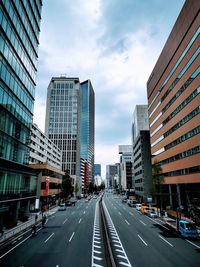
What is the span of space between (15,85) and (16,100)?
8.68ft

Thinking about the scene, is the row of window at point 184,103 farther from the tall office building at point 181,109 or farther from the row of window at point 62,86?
the row of window at point 62,86

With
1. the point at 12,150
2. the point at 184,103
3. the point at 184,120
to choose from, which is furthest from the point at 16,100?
the point at 184,120

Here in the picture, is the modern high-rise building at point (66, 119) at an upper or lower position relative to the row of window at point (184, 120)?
upper

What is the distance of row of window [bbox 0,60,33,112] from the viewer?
2844 centimetres

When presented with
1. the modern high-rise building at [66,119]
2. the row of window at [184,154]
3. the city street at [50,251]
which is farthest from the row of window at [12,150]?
the modern high-rise building at [66,119]

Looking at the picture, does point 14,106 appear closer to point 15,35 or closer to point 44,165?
point 15,35

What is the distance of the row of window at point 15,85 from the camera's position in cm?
2844

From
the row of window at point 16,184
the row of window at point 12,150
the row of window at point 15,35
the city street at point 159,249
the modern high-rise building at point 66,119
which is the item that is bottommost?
the city street at point 159,249

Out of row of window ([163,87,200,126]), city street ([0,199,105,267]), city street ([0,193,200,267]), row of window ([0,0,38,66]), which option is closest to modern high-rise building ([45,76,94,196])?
row of window ([163,87,200,126])

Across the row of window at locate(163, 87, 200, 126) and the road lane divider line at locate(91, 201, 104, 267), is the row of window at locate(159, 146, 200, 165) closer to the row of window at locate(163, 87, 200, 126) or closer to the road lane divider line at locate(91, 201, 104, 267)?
the row of window at locate(163, 87, 200, 126)

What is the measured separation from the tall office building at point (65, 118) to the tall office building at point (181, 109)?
332ft

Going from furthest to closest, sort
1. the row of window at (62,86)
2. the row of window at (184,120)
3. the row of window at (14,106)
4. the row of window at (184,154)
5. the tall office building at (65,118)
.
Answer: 1. the row of window at (62,86)
2. the tall office building at (65,118)
3. the row of window at (184,154)
4. the row of window at (184,120)
5. the row of window at (14,106)

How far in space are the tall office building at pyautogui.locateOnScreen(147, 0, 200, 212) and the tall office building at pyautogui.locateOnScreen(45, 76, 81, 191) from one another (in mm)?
101063

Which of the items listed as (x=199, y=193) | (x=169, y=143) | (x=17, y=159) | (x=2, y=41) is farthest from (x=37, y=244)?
(x=169, y=143)
